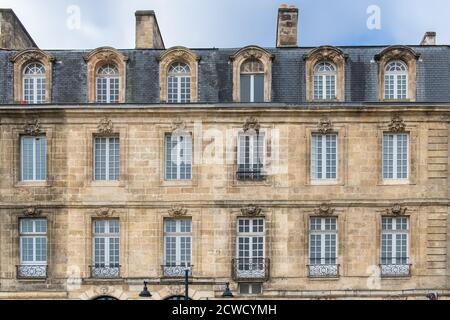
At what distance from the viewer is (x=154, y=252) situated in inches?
810

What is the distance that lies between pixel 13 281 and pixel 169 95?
788cm

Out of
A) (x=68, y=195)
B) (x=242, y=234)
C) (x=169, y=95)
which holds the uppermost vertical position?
(x=169, y=95)

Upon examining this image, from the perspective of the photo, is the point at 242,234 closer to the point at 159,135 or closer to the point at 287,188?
the point at 287,188

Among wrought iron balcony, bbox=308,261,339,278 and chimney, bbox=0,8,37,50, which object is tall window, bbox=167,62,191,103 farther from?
wrought iron balcony, bbox=308,261,339,278

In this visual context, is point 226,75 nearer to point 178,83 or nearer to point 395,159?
point 178,83

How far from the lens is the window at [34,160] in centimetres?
2102

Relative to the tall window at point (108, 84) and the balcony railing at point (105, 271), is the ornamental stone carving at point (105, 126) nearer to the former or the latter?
the tall window at point (108, 84)

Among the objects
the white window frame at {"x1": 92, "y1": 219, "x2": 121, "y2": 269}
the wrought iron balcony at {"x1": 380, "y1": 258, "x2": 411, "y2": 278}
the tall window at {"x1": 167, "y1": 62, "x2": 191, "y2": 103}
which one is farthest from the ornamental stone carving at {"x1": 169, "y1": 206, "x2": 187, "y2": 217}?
the wrought iron balcony at {"x1": 380, "y1": 258, "x2": 411, "y2": 278}

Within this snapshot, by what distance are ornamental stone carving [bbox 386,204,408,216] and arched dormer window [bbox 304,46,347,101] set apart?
12.6 feet

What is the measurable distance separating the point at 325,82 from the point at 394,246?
5765 millimetres

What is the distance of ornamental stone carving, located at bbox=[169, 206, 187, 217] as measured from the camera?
20547 mm

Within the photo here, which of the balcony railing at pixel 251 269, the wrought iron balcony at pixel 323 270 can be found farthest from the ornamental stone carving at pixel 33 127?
the wrought iron balcony at pixel 323 270
